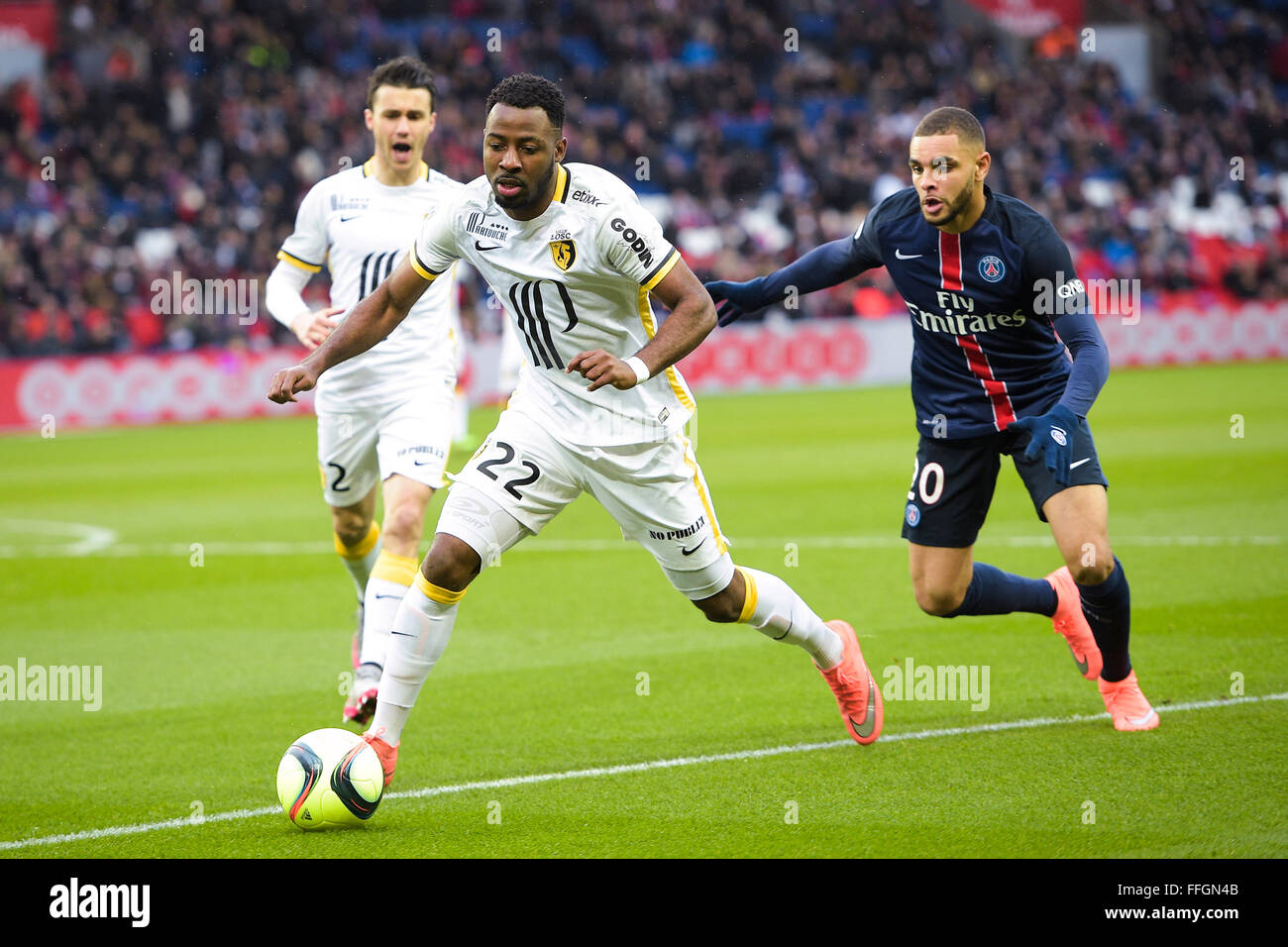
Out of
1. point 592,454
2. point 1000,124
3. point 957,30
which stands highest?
point 957,30

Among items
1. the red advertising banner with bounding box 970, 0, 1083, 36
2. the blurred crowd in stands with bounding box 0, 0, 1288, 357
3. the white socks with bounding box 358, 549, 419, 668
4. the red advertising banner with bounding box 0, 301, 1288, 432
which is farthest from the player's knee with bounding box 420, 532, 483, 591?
the red advertising banner with bounding box 970, 0, 1083, 36

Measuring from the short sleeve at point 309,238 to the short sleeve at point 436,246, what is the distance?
1.91 meters

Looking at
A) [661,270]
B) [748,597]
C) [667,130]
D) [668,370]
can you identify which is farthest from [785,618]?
[667,130]

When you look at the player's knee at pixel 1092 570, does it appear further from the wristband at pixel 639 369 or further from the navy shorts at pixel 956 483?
the wristband at pixel 639 369

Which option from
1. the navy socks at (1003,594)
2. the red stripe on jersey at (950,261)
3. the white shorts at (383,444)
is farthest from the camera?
the white shorts at (383,444)

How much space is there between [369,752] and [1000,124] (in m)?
33.2

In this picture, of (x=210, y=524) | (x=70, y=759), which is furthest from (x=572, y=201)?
(x=210, y=524)

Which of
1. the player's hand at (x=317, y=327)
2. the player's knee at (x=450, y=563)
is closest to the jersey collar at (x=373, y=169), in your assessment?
the player's hand at (x=317, y=327)

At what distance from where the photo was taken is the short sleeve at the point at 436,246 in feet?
18.2

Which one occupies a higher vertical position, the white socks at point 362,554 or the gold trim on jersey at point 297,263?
the gold trim on jersey at point 297,263

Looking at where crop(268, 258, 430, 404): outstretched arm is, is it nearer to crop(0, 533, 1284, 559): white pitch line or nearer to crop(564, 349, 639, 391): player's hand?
crop(564, 349, 639, 391): player's hand

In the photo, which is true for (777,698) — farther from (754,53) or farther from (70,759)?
(754,53)

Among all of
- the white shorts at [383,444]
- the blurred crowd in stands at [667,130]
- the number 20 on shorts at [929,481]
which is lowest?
the number 20 on shorts at [929,481]

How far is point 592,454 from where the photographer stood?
557cm
